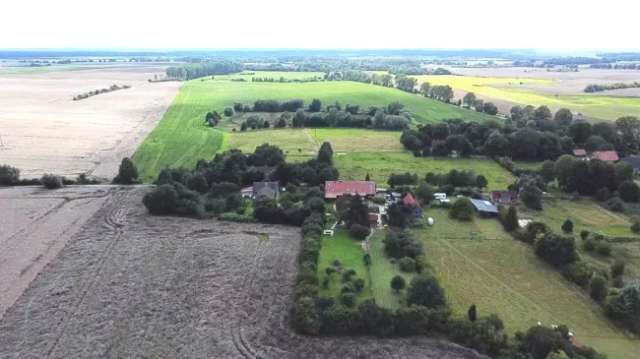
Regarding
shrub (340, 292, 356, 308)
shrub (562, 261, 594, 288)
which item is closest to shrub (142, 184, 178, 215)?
shrub (340, 292, 356, 308)

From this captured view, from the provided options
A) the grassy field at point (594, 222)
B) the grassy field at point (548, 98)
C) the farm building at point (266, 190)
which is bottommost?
the grassy field at point (594, 222)

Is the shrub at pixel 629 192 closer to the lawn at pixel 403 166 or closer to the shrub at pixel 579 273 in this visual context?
the lawn at pixel 403 166

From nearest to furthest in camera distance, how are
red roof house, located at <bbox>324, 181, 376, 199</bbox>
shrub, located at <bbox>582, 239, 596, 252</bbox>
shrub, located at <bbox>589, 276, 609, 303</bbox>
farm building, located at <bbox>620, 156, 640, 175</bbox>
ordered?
shrub, located at <bbox>589, 276, 609, 303</bbox> → shrub, located at <bbox>582, 239, 596, 252</bbox> → red roof house, located at <bbox>324, 181, 376, 199</bbox> → farm building, located at <bbox>620, 156, 640, 175</bbox>

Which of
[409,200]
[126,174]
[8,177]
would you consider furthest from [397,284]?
[8,177]

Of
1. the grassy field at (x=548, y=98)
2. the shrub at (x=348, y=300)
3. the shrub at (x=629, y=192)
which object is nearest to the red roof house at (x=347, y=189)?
the shrub at (x=348, y=300)

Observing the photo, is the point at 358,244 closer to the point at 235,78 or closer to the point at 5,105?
the point at 5,105

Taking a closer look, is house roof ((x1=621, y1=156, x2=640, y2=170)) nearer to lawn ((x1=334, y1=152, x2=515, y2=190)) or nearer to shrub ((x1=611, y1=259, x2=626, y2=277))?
lawn ((x1=334, y1=152, x2=515, y2=190))
